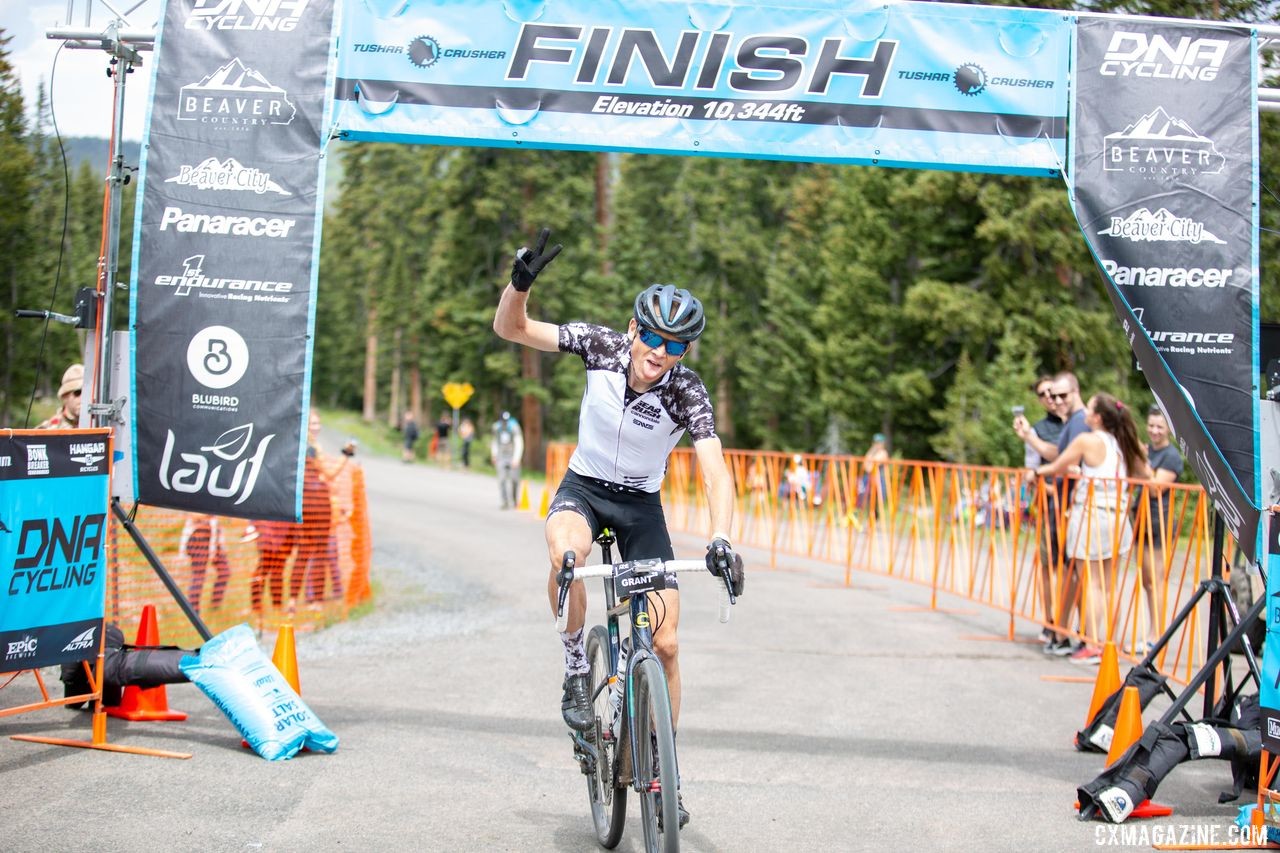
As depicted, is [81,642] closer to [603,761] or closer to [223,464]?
[223,464]

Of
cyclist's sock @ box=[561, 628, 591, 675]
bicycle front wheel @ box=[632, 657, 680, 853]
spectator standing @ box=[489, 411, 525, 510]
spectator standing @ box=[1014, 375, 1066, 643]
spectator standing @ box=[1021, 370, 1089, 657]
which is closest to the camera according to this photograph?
bicycle front wheel @ box=[632, 657, 680, 853]

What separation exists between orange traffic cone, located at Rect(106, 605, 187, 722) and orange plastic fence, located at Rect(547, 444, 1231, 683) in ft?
20.5

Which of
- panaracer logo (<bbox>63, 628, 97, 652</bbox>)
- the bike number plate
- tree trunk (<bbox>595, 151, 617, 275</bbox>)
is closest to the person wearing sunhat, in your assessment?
panaracer logo (<bbox>63, 628, 97, 652</bbox>)

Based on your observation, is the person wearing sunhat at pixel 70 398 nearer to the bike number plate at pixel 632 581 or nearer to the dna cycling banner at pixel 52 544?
the dna cycling banner at pixel 52 544

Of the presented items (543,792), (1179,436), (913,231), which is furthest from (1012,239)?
(543,792)

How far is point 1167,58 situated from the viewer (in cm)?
709

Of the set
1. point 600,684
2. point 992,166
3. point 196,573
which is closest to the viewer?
point 600,684

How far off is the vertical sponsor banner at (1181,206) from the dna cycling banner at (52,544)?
5.77 metres

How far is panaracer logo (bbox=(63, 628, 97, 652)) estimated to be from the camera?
Result: 21.1 ft

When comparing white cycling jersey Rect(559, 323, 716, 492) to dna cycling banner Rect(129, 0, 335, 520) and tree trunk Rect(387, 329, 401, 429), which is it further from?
tree trunk Rect(387, 329, 401, 429)

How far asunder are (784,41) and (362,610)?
24.5 ft

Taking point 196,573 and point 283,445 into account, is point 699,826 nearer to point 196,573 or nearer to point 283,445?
point 283,445

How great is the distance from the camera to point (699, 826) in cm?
557

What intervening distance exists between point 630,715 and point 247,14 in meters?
4.67
